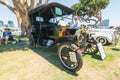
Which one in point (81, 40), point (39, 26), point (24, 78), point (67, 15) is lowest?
point (24, 78)

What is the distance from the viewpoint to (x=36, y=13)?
22.1ft

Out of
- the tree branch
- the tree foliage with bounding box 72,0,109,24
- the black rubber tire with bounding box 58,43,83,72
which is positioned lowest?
the black rubber tire with bounding box 58,43,83,72

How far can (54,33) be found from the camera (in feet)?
19.7

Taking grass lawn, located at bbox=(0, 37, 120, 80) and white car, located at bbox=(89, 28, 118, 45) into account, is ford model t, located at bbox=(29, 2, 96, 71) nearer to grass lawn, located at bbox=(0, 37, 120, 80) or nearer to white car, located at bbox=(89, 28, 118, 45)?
grass lawn, located at bbox=(0, 37, 120, 80)

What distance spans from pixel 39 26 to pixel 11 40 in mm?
3569

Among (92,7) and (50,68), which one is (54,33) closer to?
(50,68)

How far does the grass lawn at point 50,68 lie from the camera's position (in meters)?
3.97

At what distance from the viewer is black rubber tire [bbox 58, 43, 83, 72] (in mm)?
3891

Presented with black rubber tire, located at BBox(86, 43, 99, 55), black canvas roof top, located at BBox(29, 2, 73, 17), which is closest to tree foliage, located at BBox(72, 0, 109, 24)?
black canvas roof top, located at BBox(29, 2, 73, 17)

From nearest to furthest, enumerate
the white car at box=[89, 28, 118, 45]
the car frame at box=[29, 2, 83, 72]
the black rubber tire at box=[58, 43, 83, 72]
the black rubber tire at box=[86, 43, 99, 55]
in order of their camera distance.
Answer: the black rubber tire at box=[58, 43, 83, 72] → the car frame at box=[29, 2, 83, 72] → the black rubber tire at box=[86, 43, 99, 55] → the white car at box=[89, 28, 118, 45]

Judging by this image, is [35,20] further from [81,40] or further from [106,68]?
[106,68]

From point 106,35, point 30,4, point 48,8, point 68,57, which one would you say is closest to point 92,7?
point 30,4

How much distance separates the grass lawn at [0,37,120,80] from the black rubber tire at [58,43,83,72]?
6.5 inches

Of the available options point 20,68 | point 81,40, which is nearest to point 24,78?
point 20,68
